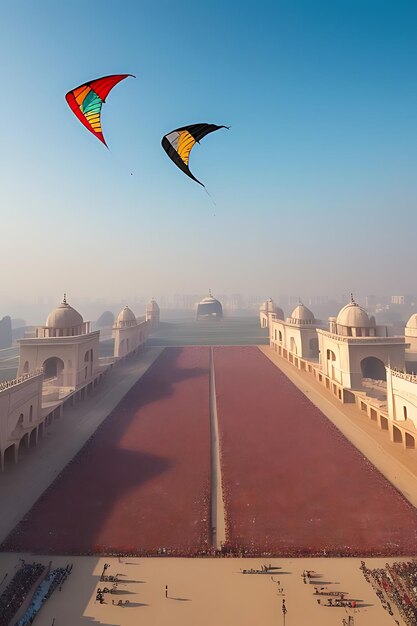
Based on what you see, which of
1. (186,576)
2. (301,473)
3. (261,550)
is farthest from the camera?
(301,473)

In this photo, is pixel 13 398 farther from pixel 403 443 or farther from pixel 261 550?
pixel 403 443

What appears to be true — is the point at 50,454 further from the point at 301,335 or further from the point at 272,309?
the point at 272,309

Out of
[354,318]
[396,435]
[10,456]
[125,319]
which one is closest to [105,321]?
[125,319]

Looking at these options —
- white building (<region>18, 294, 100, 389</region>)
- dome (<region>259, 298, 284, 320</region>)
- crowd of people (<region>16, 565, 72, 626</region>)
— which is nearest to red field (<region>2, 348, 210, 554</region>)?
crowd of people (<region>16, 565, 72, 626</region>)

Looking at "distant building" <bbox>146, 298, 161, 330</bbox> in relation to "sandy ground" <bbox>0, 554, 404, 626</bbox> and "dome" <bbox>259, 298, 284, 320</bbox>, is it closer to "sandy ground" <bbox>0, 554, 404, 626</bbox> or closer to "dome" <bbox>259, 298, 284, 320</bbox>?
"dome" <bbox>259, 298, 284, 320</bbox>

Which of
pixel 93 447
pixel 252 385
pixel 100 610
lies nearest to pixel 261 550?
pixel 100 610

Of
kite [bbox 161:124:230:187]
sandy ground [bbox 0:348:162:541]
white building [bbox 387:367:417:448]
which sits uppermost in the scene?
kite [bbox 161:124:230:187]
